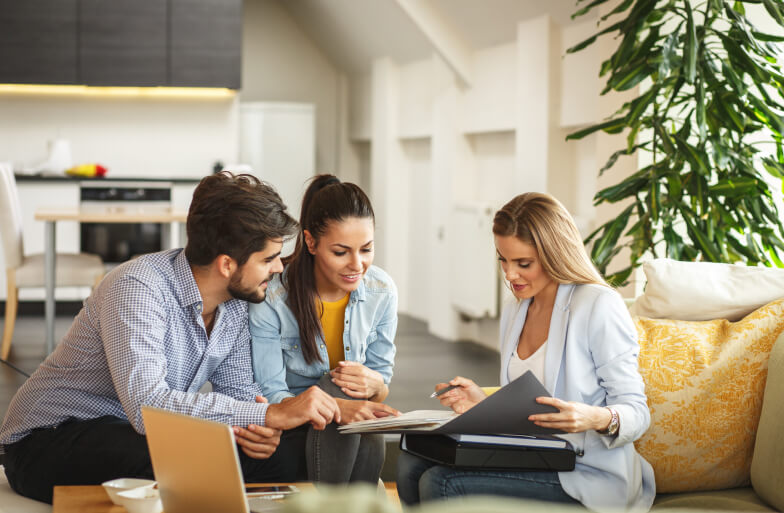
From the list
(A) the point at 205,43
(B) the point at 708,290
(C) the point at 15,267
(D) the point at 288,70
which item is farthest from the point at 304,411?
(D) the point at 288,70

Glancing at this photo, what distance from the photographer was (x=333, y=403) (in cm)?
192

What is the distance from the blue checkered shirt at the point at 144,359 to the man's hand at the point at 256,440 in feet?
0.06

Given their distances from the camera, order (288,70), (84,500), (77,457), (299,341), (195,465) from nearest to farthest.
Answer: (195,465) → (84,500) → (77,457) → (299,341) → (288,70)

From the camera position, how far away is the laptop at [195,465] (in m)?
1.34

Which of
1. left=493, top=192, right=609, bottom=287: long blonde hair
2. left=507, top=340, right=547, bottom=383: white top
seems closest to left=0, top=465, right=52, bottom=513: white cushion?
left=507, top=340, right=547, bottom=383: white top

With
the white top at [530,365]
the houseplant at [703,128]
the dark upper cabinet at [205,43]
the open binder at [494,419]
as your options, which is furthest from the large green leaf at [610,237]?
the dark upper cabinet at [205,43]

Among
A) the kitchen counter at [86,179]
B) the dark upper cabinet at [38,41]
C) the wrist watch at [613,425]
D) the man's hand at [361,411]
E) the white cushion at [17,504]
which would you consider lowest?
the white cushion at [17,504]

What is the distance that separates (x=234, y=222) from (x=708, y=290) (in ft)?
3.86

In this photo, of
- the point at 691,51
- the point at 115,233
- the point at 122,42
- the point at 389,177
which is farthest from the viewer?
the point at 389,177

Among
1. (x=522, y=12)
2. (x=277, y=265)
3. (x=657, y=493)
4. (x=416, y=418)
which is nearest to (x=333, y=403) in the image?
(x=416, y=418)

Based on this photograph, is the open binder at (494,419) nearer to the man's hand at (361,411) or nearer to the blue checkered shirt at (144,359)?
the man's hand at (361,411)

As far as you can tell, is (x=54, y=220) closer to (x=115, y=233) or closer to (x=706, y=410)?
(x=115, y=233)

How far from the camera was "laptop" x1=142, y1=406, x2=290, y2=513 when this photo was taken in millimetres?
1340

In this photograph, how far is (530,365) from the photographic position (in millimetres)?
2041
